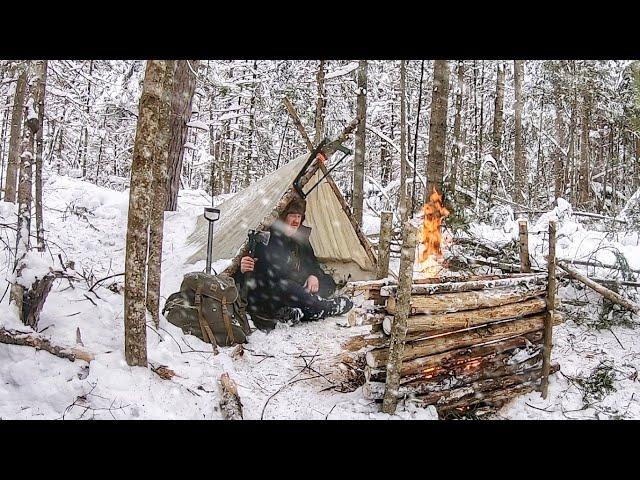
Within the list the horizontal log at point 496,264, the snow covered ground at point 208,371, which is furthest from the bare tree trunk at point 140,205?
the horizontal log at point 496,264

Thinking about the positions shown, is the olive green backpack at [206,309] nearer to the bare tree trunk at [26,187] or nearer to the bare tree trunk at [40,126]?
the bare tree trunk at [26,187]

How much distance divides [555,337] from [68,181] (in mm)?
10620

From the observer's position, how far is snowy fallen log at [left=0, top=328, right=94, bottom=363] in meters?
3.22

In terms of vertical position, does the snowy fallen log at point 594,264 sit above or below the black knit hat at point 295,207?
below

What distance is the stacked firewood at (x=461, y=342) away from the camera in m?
3.58

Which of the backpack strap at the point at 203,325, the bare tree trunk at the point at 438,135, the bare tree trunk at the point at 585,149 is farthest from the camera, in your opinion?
the bare tree trunk at the point at 585,149

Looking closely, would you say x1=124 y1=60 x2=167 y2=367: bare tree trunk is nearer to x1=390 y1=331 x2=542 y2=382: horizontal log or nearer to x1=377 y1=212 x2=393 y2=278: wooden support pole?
x1=390 y1=331 x2=542 y2=382: horizontal log

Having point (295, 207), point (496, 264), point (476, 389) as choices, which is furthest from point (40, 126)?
point (496, 264)

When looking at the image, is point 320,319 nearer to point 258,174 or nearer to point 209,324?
point 209,324

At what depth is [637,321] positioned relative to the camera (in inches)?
217

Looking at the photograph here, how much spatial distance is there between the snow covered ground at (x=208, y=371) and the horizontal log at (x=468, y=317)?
62cm

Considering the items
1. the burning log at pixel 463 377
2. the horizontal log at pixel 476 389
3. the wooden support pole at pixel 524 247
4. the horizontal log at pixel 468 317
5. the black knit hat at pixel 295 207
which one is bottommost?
the horizontal log at pixel 476 389

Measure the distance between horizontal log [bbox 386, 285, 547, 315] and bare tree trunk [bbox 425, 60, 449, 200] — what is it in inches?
82.3

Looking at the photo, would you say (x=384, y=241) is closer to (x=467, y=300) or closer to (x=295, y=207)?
(x=467, y=300)
